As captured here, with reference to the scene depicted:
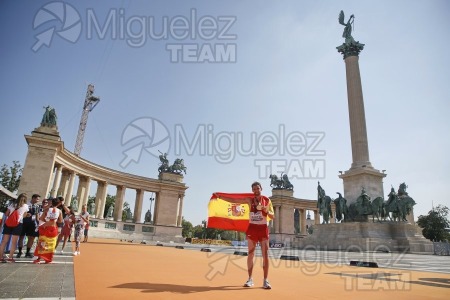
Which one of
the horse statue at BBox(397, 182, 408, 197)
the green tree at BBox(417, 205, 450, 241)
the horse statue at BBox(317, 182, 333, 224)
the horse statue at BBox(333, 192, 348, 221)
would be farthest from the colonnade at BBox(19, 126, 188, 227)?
the green tree at BBox(417, 205, 450, 241)

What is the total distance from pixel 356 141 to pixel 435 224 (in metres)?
52.7

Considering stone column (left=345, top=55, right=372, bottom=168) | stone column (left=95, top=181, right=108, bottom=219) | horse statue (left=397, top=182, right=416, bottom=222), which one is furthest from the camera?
stone column (left=95, top=181, right=108, bottom=219)

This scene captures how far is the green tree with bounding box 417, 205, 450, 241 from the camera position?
6588 centimetres

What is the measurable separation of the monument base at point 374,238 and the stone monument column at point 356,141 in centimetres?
353

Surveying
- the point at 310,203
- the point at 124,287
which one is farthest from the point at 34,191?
the point at 310,203

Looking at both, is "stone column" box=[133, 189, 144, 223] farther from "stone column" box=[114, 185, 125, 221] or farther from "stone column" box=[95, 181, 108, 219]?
"stone column" box=[95, 181, 108, 219]

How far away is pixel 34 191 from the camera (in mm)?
33938

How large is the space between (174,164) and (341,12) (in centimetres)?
4425

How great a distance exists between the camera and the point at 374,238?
26.3 meters

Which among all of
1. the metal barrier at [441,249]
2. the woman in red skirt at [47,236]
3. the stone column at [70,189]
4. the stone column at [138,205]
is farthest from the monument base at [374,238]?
the stone column at [138,205]

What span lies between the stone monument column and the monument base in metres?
3.53

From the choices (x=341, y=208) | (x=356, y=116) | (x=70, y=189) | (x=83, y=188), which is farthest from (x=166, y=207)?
(x=356, y=116)

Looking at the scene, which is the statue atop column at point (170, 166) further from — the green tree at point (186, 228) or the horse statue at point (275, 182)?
the green tree at point (186, 228)

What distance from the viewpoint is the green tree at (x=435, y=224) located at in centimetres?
6588
